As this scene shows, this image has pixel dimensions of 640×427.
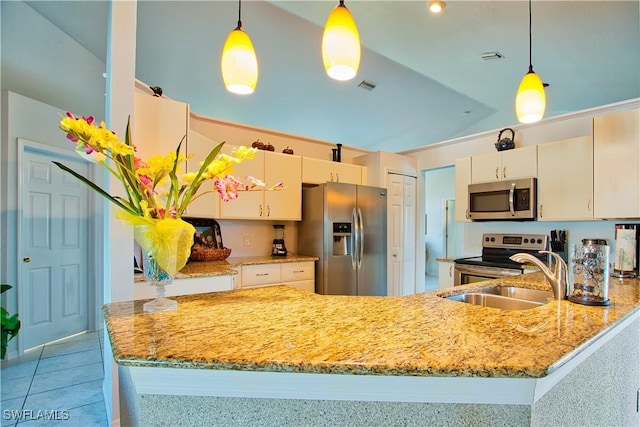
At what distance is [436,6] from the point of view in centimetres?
277

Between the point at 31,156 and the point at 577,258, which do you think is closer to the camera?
Answer: the point at 577,258

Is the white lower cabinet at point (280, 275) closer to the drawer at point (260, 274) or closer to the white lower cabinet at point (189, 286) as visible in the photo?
the drawer at point (260, 274)

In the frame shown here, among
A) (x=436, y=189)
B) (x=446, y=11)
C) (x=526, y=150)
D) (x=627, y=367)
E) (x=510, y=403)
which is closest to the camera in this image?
(x=510, y=403)

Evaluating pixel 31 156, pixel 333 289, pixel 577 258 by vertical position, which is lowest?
pixel 333 289

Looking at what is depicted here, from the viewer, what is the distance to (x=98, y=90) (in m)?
3.95

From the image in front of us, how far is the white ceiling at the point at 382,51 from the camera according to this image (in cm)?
293

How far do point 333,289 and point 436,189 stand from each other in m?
5.90

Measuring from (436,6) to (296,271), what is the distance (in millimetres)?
2666

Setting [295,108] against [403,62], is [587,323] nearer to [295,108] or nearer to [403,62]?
[403,62]

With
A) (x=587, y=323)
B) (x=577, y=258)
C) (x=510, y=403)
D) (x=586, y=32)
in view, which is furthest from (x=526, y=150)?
(x=510, y=403)

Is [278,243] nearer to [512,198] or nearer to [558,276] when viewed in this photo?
[512,198]

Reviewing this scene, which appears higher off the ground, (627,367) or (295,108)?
(295,108)

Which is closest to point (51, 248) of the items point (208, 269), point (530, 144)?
Result: point (208, 269)

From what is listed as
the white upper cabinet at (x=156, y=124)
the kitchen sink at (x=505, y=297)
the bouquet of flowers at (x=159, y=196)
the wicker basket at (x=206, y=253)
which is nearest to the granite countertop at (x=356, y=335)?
the bouquet of flowers at (x=159, y=196)
